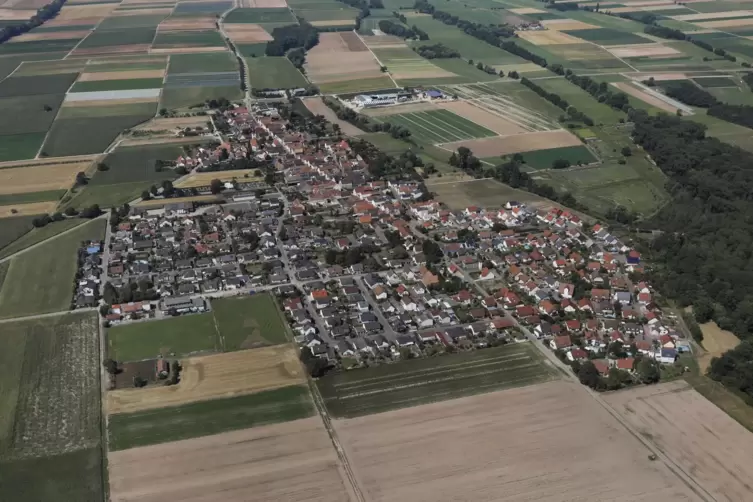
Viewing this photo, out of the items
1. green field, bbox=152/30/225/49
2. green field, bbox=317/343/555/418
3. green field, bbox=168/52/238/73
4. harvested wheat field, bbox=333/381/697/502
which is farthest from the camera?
green field, bbox=152/30/225/49

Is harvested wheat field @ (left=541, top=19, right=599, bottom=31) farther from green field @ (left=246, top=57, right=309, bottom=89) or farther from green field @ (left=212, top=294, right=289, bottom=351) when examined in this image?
green field @ (left=212, top=294, right=289, bottom=351)

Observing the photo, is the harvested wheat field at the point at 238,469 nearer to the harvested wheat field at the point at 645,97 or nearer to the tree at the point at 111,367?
the tree at the point at 111,367

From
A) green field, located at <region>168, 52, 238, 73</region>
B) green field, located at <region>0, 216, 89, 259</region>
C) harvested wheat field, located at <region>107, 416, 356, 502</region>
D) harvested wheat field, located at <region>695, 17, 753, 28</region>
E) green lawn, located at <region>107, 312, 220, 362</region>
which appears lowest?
harvested wheat field, located at <region>107, 416, 356, 502</region>

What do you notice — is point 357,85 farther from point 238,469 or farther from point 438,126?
point 238,469

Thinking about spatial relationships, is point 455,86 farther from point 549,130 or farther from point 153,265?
point 153,265

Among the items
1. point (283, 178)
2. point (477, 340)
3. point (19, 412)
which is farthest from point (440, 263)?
point (19, 412)

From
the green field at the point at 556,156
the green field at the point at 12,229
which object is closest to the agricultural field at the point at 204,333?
the green field at the point at 12,229

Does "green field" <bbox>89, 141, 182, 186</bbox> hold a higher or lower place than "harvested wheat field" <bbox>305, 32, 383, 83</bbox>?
lower

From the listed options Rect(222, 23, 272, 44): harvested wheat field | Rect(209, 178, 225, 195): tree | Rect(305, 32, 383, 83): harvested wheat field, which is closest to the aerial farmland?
Answer: Rect(209, 178, 225, 195): tree
